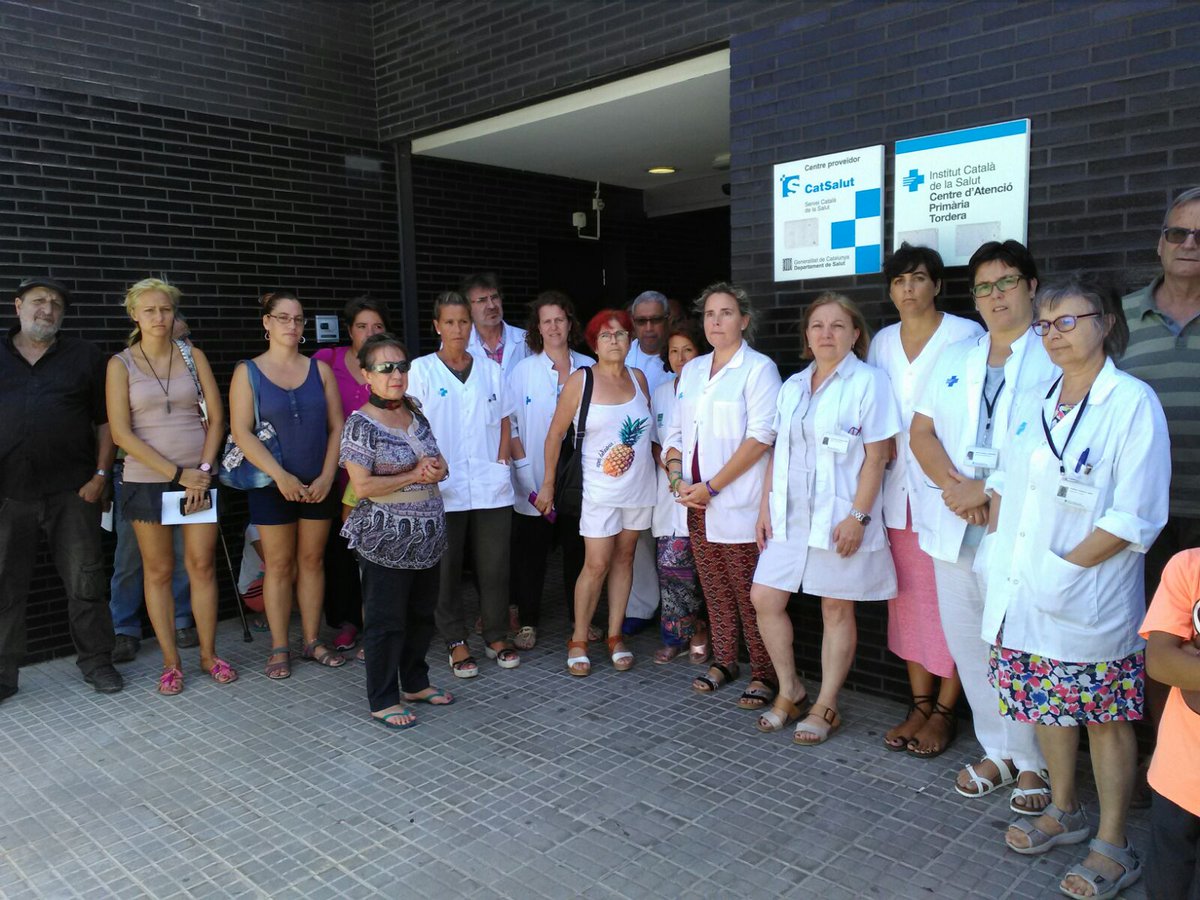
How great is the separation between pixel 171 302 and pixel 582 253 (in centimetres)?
420

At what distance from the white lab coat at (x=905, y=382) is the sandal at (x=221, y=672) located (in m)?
3.54

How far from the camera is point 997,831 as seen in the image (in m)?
3.22

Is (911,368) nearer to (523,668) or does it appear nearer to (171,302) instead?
(523,668)

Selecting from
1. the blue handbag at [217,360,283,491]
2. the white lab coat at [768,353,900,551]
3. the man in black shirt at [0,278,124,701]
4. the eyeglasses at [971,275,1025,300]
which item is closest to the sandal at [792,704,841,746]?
the white lab coat at [768,353,900,551]

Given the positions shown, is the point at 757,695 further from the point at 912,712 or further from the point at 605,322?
the point at 605,322

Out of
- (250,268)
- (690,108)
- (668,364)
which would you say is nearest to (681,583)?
(668,364)

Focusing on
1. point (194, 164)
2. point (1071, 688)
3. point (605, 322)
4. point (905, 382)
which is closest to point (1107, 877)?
point (1071, 688)

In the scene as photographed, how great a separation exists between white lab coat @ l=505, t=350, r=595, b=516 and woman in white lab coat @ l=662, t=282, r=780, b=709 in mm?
1041

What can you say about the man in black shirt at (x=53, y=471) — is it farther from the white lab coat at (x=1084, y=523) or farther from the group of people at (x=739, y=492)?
the white lab coat at (x=1084, y=523)

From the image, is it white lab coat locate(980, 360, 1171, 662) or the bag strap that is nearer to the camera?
white lab coat locate(980, 360, 1171, 662)

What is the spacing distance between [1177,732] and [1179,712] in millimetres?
50

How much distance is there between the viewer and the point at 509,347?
5648 millimetres

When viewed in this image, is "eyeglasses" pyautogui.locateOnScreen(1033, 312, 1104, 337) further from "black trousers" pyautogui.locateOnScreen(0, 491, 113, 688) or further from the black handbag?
"black trousers" pyautogui.locateOnScreen(0, 491, 113, 688)

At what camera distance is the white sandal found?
11.4 ft
